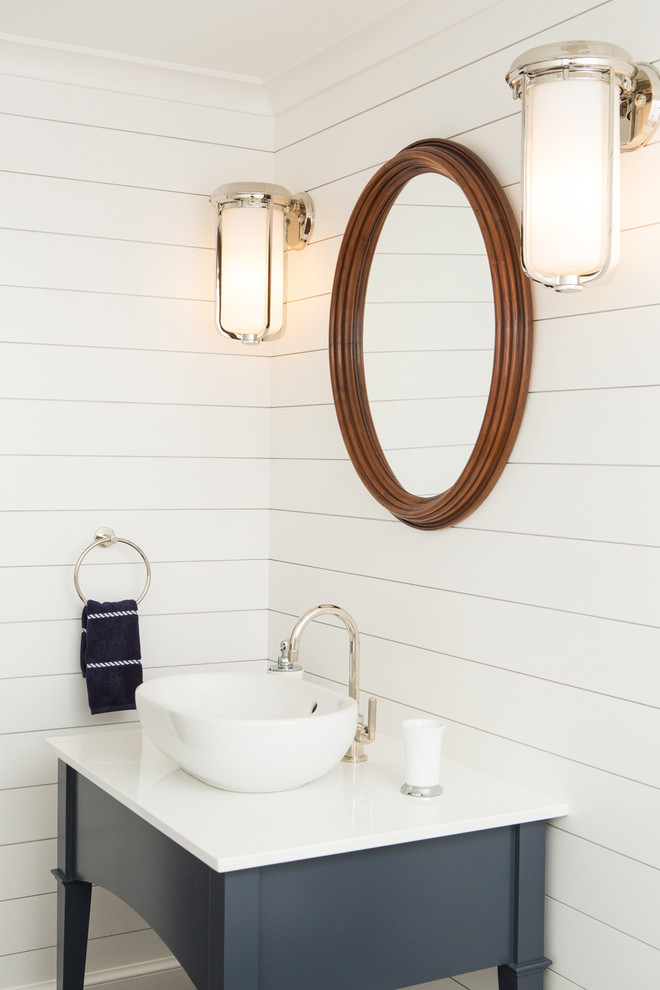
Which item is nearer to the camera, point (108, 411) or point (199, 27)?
point (199, 27)

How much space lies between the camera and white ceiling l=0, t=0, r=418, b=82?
6.73ft

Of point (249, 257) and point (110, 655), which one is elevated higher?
point (249, 257)

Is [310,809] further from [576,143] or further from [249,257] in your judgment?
[249,257]

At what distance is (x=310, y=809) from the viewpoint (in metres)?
1.67

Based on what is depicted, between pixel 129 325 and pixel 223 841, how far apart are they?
1.35 metres

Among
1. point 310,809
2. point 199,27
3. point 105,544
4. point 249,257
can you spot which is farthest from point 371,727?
point 199,27

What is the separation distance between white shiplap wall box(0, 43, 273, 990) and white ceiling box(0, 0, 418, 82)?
92 millimetres

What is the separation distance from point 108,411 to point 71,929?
1.15 m

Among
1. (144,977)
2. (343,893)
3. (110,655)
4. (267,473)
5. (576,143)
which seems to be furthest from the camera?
(267,473)

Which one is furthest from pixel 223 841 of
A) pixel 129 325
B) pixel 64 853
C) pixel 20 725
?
pixel 129 325

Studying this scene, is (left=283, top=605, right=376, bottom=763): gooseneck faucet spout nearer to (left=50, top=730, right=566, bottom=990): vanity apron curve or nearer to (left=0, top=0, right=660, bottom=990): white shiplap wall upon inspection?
(left=50, top=730, right=566, bottom=990): vanity apron curve

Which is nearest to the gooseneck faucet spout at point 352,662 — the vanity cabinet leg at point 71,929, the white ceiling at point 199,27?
the vanity cabinet leg at point 71,929

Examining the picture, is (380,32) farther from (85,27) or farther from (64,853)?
(64,853)

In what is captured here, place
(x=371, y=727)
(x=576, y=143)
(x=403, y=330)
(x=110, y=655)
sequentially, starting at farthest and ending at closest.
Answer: (x=110, y=655) → (x=403, y=330) → (x=371, y=727) → (x=576, y=143)
